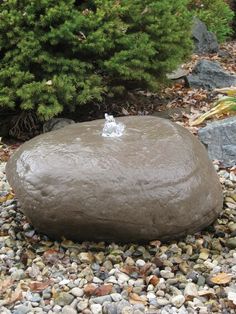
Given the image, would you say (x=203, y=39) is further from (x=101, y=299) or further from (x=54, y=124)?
(x=101, y=299)

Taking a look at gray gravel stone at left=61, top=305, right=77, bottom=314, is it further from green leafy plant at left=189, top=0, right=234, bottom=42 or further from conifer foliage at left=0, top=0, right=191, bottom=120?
green leafy plant at left=189, top=0, right=234, bottom=42

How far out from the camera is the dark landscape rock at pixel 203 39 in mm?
8047

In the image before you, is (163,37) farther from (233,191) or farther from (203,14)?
(203,14)

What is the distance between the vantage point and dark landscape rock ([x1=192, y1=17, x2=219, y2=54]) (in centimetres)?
805

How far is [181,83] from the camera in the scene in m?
6.43

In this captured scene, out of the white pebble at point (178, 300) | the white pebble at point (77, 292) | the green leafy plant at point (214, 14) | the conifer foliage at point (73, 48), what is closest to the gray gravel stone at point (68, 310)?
the white pebble at point (77, 292)

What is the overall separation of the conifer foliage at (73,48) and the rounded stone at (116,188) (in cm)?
155

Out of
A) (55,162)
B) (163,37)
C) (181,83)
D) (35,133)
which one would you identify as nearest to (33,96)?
(35,133)

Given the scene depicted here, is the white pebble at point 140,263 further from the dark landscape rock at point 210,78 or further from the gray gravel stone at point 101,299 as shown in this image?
the dark landscape rock at point 210,78

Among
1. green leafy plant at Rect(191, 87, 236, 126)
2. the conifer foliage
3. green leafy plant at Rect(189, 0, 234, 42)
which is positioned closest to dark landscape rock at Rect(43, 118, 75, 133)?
the conifer foliage

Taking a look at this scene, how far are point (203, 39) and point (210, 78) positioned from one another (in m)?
2.07

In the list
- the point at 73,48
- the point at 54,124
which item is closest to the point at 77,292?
the point at 54,124

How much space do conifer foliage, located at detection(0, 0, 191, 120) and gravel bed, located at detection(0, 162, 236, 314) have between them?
1633 mm

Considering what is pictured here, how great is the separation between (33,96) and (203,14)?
4.58 meters
